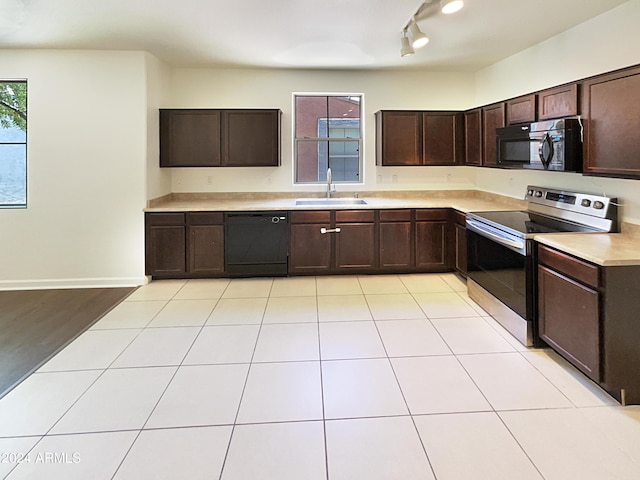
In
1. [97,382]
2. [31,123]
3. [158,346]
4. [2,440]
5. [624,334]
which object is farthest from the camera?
[31,123]

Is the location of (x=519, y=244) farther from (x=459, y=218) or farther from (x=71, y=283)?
(x=71, y=283)

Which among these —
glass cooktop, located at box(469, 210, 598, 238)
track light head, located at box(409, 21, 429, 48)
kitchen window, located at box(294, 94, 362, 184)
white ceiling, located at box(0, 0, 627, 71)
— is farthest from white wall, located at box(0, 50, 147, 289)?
glass cooktop, located at box(469, 210, 598, 238)

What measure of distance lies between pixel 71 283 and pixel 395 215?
11.6 feet

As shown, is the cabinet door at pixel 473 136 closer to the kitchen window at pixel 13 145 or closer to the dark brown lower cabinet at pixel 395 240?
the dark brown lower cabinet at pixel 395 240

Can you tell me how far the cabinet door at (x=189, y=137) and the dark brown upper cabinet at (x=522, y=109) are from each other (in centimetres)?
304

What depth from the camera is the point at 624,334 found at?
2.21 meters

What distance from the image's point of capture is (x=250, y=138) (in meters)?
4.86

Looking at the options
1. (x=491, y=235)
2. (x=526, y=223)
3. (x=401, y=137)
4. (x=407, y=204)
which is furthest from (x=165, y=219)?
(x=526, y=223)

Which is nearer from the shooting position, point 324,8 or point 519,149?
point 324,8

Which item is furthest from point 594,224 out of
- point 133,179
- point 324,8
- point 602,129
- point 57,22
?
point 57,22

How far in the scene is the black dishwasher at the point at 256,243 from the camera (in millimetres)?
4594

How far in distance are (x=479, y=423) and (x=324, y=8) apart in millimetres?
2941

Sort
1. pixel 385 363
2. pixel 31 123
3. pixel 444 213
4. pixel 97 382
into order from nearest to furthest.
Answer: pixel 97 382
pixel 385 363
pixel 31 123
pixel 444 213

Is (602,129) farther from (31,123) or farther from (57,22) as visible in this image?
(31,123)
